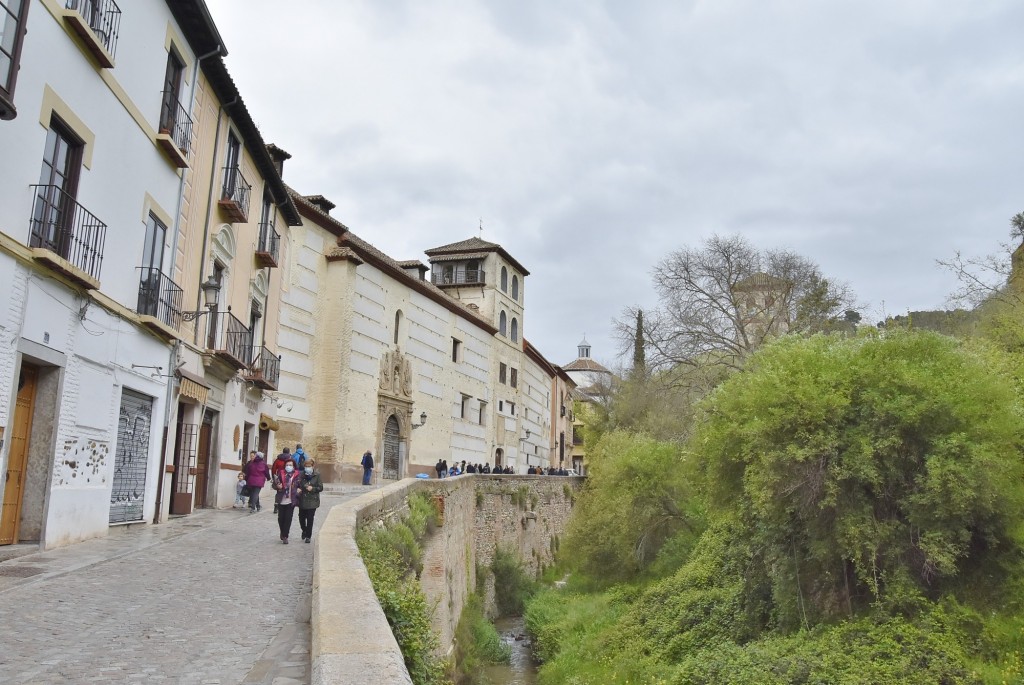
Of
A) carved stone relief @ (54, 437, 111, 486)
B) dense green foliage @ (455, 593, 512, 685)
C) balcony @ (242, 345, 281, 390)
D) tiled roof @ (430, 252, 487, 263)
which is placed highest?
tiled roof @ (430, 252, 487, 263)

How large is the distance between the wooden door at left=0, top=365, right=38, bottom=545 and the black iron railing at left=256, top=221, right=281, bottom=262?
31.6 ft

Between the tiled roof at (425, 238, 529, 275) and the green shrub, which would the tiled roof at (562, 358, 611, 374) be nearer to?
the tiled roof at (425, 238, 529, 275)

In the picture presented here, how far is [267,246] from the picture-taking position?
19.7 m

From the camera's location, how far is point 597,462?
31625 millimetres

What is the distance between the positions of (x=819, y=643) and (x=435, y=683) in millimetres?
8894

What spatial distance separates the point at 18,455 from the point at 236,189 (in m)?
8.75

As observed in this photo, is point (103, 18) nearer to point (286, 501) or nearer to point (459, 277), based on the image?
point (286, 501)

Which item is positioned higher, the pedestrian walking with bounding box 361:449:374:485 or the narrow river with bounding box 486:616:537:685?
Result: the pedestrian walking with bounding box 361:449:374:485

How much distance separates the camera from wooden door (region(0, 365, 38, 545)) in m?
9.13

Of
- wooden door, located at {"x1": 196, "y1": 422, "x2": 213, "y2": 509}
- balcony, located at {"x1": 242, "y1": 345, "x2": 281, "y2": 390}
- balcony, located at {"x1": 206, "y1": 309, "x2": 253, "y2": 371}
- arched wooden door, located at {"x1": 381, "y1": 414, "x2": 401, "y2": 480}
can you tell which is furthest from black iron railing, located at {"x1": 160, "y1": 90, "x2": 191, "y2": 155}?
arched wooden door, located at {"x1": 381, "y1": 414, "x2": 401, "y2": 480}

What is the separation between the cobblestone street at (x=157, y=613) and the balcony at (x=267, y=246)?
30.5ft

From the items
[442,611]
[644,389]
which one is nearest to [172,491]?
[442,611]

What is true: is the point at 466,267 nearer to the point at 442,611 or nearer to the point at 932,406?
the point at 442,611

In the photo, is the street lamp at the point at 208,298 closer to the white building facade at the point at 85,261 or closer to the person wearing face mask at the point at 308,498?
the white building facade at the point at 85,261
